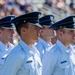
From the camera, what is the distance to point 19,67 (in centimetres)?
380

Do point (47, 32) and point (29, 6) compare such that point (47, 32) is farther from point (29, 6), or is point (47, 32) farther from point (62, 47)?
point (29, 6)

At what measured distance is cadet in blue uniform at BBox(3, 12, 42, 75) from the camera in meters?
3.77

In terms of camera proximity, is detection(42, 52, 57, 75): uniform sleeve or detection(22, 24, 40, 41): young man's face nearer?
detection(22, 24, 40, 41): young man's face

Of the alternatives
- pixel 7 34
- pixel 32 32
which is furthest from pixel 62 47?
pixel 7 34

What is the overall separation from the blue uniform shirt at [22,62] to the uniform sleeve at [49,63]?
491mm

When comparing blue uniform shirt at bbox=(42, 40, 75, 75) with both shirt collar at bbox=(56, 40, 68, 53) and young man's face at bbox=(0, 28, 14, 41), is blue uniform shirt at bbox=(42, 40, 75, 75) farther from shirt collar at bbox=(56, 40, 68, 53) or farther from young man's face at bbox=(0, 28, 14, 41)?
young man's face at bbox=(0, 28, 14, 41)

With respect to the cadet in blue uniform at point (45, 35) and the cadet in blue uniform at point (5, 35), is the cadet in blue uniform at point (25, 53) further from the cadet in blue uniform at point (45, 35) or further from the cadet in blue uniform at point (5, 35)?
the cadet in blue uniform at point (45, 35)

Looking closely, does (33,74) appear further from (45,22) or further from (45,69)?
(45,22)

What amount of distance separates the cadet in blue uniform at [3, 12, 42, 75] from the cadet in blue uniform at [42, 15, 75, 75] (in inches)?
19.5

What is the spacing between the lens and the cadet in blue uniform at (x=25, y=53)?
3770 mm

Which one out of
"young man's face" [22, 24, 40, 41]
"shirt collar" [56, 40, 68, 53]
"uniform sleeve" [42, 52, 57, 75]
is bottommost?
"uniform sleeve" [42, 52, 57, 75]

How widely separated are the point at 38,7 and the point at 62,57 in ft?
28.6

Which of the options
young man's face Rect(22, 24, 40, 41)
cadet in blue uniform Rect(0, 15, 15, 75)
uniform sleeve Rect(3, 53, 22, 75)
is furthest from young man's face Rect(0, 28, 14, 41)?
uniform sleeve Rect(3, 53, 22, 75)

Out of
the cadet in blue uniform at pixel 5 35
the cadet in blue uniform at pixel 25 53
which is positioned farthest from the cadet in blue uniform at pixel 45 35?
the cadet in blue uniform at pixel 25 53
